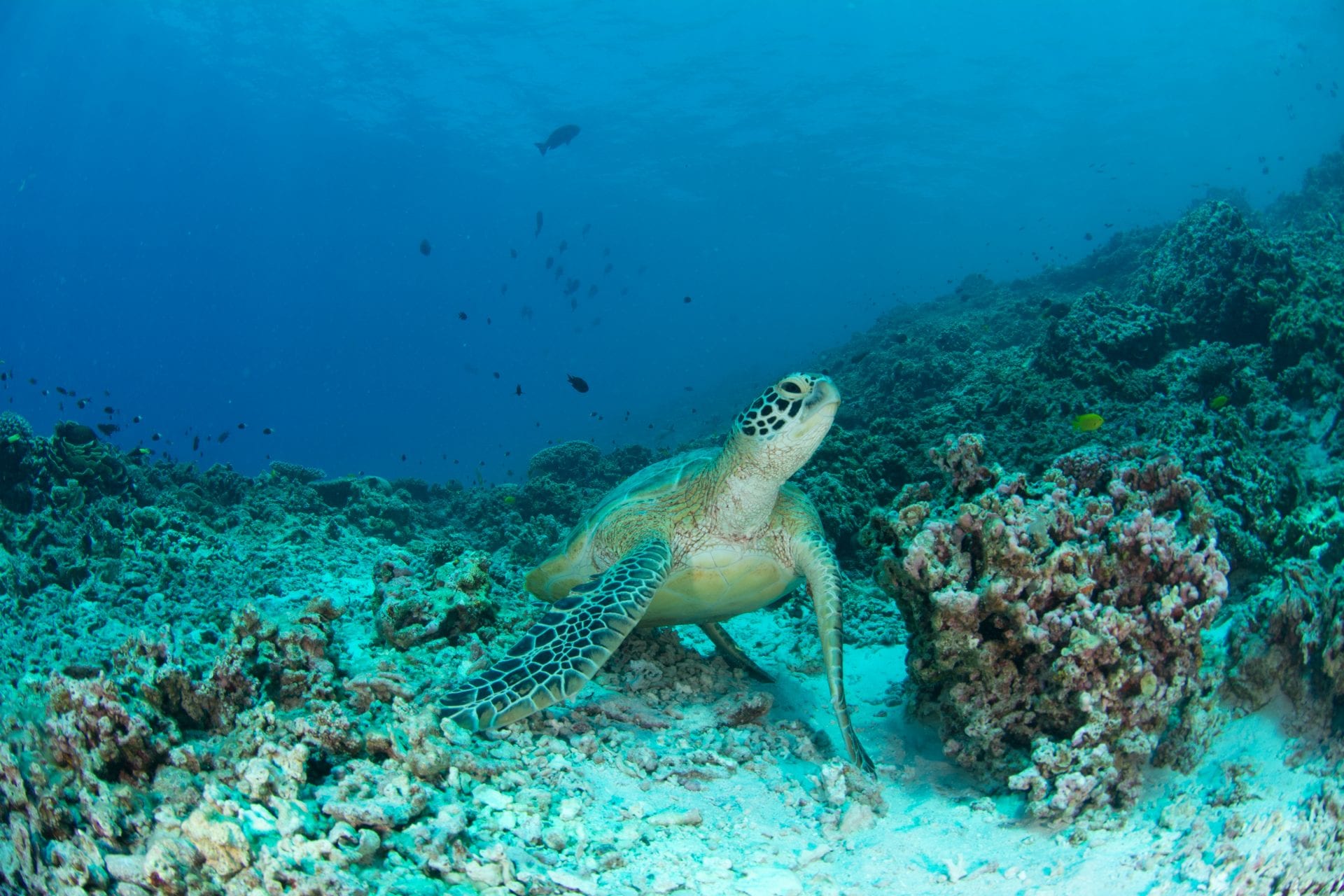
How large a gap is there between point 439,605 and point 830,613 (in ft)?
8.08

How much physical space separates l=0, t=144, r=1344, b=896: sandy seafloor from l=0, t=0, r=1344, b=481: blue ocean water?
36.9 feet

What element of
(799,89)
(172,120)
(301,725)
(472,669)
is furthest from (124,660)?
(172,120)

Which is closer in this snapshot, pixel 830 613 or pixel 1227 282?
pixel 830 613

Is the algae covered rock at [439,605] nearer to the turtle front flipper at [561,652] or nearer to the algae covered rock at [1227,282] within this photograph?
the turtle front flipper at [561,652]

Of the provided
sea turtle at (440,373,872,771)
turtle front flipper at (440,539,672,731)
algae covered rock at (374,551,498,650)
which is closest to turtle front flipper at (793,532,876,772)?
sea turtle at (440,373,872,771)

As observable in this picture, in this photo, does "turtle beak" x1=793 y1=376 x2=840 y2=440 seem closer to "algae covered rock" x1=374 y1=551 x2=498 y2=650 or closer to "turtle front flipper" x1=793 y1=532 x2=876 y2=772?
"turtle front flipper" x1=793 y1=532 x2=876 y2=772

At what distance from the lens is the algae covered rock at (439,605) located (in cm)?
392

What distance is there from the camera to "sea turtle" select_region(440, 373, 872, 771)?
3086 mm

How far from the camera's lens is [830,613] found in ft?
11.4

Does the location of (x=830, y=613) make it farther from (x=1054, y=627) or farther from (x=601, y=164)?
(x=601, y=164)

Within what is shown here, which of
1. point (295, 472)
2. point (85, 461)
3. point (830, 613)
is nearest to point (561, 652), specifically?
point (830, 613)

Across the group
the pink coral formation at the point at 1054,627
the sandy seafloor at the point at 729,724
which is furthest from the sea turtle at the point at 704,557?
the pink coral formation at the point at 1054,627

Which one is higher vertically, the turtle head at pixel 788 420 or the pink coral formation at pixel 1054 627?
the turtle head at pixel 788 420

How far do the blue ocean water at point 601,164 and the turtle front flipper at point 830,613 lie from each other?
12.2m
